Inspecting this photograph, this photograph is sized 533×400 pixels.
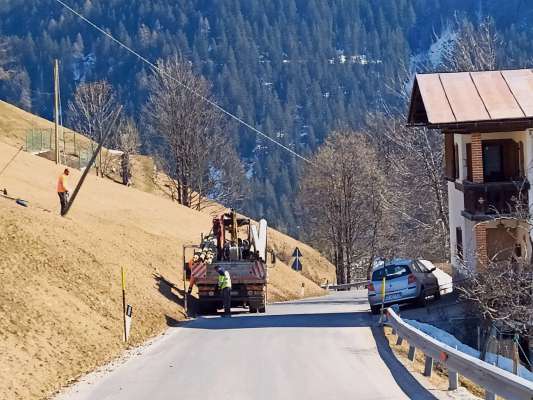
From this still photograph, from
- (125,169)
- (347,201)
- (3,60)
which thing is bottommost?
(347,201)

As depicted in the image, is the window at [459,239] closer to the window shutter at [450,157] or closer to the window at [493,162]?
the window shutter at [450,157]

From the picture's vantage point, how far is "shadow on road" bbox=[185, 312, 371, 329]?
79.0ft

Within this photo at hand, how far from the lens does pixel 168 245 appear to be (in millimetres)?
35562

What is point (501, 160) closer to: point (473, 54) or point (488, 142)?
point (488, 142)

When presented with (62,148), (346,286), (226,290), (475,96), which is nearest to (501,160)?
(475,96)

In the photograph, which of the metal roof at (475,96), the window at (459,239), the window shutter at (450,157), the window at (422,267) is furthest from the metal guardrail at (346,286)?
the metal roof at (475,96)

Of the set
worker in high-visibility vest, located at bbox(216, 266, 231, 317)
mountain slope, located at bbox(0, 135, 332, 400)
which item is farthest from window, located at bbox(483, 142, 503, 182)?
mountain slope, located at bbox(0, 135, 332, 400)

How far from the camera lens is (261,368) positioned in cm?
1570

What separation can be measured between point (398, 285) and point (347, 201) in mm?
35046

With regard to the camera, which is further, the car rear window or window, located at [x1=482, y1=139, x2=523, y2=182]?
window, located at [x1=482, y1=139, x2=523, y2=182]

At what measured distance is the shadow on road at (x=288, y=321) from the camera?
949 inches

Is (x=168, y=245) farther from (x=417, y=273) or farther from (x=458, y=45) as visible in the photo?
(x=458, y=45)

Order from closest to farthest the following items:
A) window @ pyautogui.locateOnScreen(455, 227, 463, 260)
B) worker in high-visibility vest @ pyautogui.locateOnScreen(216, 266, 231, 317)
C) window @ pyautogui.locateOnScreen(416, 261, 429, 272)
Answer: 1. worker in high-visibility vest @ pyautogui.locateOnScreen(216, 266, 231, 317)
2. window @ pyautogui.locateOnScreen(416, 261, 429, 272)
3. window @ pyautogui.locateOnScreen(455, 227, 463, 260)

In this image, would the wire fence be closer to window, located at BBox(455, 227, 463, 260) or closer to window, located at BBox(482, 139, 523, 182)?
window, located at BBox(455, 227, 463, 260)
